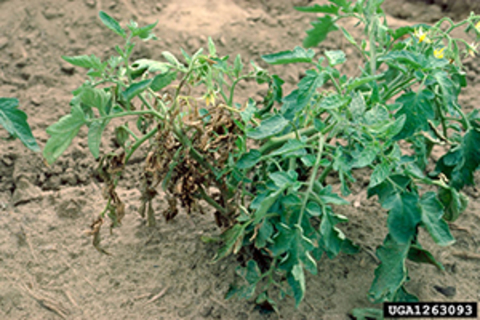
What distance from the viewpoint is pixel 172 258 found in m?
2.01

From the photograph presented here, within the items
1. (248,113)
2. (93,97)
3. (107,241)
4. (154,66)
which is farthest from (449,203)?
(107,241)

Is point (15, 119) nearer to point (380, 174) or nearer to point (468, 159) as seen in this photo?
point (380, 174)

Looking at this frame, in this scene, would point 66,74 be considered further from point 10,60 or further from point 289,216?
point 289,216

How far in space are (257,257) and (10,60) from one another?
7.08 ft

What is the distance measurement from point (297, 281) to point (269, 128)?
0.46 meters

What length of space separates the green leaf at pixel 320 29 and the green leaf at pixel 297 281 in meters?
1.05

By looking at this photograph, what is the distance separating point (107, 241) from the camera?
6.95 feet

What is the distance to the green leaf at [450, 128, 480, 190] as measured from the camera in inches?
68.9

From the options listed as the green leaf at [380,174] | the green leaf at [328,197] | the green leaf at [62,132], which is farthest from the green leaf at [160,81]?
the green leaf at [380,174]

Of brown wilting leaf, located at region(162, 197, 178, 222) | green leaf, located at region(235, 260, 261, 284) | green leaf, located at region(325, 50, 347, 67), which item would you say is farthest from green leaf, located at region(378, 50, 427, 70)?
brown wilting leaf, located at region(162, 197, 178, 222)

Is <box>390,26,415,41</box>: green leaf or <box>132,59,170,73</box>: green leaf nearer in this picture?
<box>132,59,170,73</box>: green leaf

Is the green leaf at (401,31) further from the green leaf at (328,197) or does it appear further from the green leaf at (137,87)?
the green leaf at (137,87)

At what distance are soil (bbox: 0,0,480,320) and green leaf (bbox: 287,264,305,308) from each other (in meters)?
0.38

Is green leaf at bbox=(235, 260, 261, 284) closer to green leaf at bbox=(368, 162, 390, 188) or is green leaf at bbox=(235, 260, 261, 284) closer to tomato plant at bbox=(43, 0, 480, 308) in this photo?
tomato plant at bbox=(43, 0, 480, 308)
